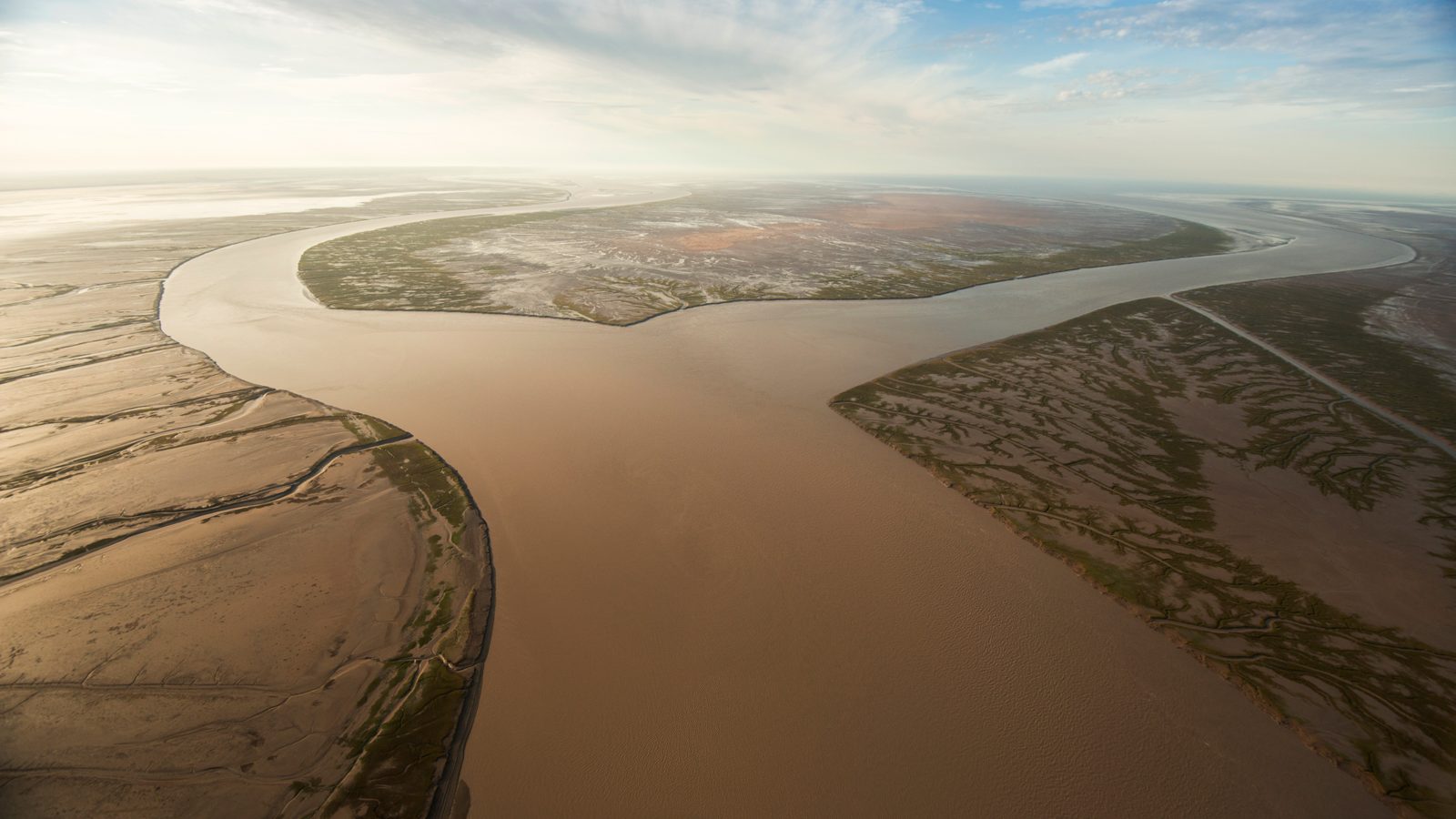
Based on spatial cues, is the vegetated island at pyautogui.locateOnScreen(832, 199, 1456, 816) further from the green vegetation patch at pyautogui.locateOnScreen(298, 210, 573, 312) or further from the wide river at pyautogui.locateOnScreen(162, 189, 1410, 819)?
the green vegetation patch at pyautogui.locateOnScreen(298, 210, 573, 312)

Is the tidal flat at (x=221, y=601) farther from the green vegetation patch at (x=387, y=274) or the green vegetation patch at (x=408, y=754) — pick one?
the green vegetation patch at (x=387, y=274)

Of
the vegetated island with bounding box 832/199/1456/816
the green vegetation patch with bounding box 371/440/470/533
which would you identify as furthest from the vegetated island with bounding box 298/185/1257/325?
the vegetated island with bounding box 832/199/1456/816

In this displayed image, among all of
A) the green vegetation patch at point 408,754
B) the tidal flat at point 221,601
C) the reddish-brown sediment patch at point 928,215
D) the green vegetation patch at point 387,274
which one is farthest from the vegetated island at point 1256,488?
the reddish-brown sediment patch at point 928,215

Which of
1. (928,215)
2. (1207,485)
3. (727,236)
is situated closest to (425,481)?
(1207,485)

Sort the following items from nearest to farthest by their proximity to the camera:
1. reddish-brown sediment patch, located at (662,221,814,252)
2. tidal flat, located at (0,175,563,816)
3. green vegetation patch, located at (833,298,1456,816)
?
1. tidal flat, located at (0,175,563,816)
2. green vegetation patch, located at (833,298,1456,816)
3. reddish-brown sediment patch, located at (662,221,814,252)

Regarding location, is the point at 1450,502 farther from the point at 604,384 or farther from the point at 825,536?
the point at 604,384
